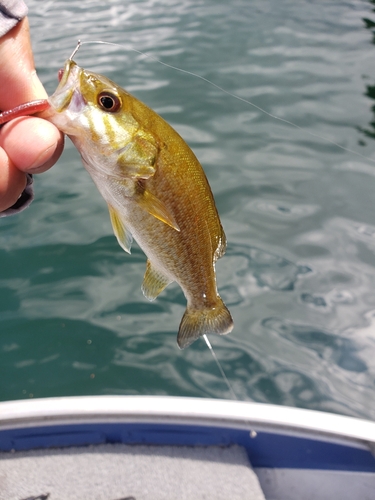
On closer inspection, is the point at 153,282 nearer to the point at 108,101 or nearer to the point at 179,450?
the point at 108,101

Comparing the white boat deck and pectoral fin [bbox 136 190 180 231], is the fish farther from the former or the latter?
the white boat deck

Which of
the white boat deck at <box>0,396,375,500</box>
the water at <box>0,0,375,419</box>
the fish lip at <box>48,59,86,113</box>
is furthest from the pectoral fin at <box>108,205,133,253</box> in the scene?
the water at <box>0,0,375,419</box>

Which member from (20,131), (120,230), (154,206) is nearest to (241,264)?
(120,230)

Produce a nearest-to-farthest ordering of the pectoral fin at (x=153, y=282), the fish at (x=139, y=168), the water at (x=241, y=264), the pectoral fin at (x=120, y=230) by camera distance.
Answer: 1. the fish at (x=139, y=168)
2. the pectoral fin at (x=120, y=230)
3. the pectoral fin at (x=153, y=282)
4. the water at (x=241, y=264)

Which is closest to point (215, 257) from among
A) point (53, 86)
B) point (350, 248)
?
point (350, 248)

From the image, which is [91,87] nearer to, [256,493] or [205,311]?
[205,311]

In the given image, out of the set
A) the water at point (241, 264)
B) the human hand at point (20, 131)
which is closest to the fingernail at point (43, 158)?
the human hand at point (20, 131)

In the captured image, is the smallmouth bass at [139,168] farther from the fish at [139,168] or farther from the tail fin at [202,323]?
the tail fin at [202,323]
